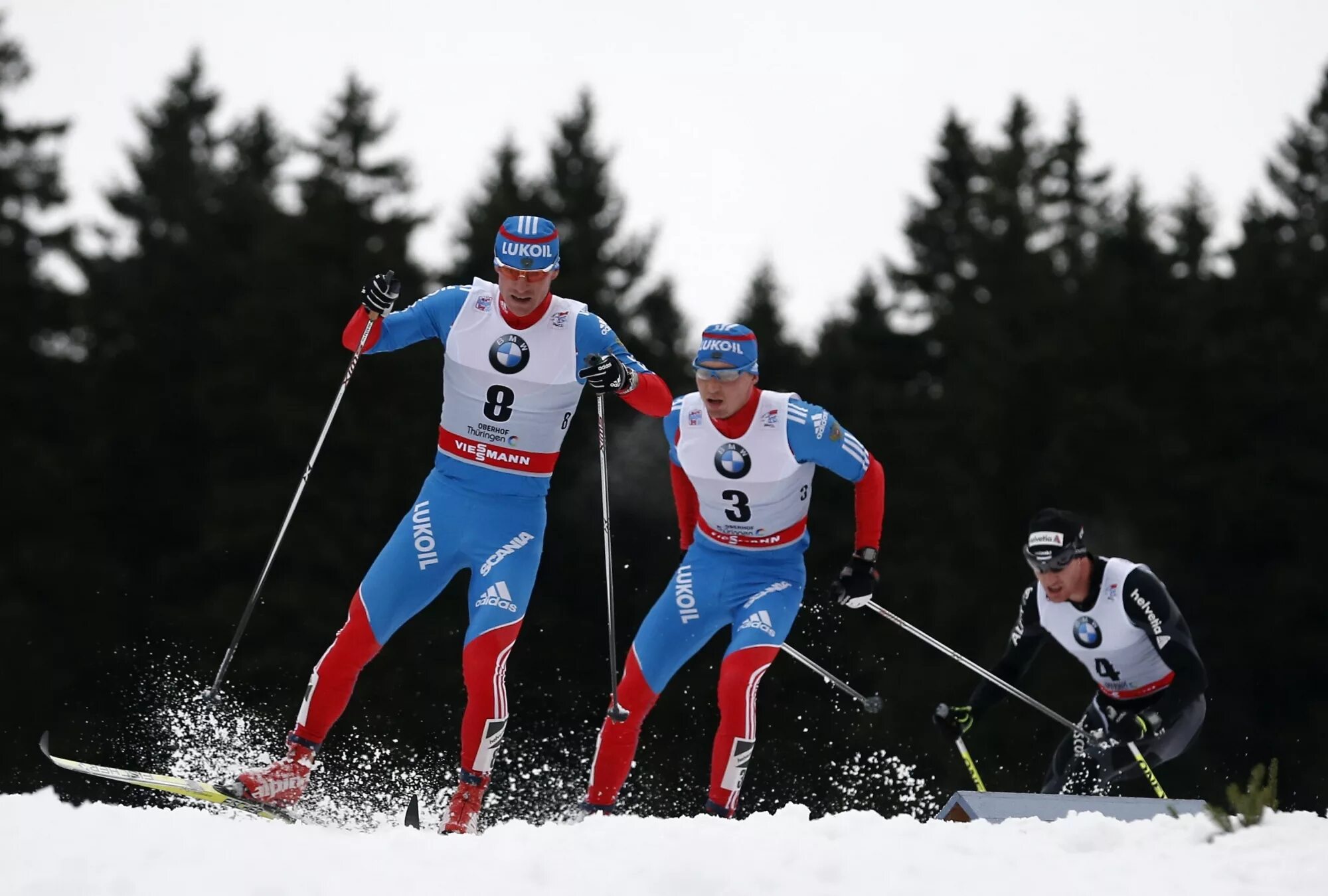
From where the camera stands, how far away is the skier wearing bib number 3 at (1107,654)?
7270 mm

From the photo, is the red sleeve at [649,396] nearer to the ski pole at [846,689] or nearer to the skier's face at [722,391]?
the skier's face at [722,391]

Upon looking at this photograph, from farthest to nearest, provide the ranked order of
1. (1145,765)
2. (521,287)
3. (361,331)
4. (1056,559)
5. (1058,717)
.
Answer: (1058,717)
(1056,559)
(1145,765)
(361,331)
(521,287)

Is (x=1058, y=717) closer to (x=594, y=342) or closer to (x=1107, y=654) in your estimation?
(x=1107, y=654)

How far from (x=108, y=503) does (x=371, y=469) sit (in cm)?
435

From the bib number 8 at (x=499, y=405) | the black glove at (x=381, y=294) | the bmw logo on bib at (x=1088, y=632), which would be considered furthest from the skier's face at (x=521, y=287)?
the bmw logo on bib at (x=1088, y=632)

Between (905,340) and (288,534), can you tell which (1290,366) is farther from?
(288,534)

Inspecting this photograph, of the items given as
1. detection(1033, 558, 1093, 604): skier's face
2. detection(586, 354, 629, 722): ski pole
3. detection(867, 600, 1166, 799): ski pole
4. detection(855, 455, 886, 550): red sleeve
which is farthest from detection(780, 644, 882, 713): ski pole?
detection(1033, 558, 1093, 604): skier's face

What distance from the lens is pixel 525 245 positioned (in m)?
6.35

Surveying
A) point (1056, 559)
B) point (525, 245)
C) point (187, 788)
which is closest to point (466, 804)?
point (187, 788)

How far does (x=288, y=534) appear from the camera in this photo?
2128 cm

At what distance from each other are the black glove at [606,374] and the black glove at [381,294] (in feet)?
2.84

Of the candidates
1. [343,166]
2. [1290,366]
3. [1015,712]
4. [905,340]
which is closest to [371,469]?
[343,166]

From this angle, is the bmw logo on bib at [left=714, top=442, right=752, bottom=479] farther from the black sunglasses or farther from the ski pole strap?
the ski pole strap

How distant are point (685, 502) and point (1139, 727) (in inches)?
93.8
